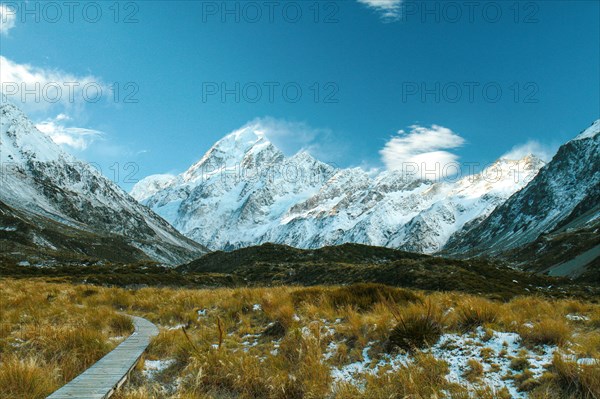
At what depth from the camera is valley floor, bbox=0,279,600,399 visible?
22.3 ft

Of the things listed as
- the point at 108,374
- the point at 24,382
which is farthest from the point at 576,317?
the point at 24,382

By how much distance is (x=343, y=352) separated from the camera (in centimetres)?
873

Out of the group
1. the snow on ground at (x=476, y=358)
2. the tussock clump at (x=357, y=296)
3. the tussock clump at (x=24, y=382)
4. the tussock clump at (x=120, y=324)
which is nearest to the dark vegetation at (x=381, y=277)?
the tussock clump at (x=357, y=296)

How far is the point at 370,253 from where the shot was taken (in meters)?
91.9

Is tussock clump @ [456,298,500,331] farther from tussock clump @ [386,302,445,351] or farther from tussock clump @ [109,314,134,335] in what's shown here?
tussock clump @ [109,314,134,335]

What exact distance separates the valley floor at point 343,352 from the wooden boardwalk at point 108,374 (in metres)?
0.29

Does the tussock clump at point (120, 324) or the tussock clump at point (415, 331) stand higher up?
the tussock clump at point (120, 324)

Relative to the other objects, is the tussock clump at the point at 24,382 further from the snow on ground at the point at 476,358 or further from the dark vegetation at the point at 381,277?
the dark vegetation at the point at 381,277

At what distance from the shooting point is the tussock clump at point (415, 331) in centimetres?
859

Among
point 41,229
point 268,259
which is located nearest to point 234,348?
point 268,259

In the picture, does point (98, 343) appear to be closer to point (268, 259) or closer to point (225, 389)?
point (225, 389)

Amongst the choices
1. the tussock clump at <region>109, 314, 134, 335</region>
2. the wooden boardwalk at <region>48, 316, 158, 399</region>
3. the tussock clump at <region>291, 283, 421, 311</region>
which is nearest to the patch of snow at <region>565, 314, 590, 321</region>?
the tussock clump at <region>291, 283, 421, 311</region>

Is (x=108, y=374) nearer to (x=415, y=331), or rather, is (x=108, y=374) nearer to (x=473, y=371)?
(x=415, y=331)

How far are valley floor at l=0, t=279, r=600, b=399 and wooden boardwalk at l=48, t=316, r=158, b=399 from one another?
0.29 m
